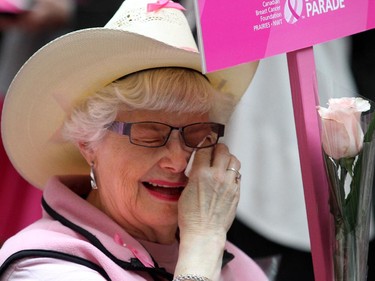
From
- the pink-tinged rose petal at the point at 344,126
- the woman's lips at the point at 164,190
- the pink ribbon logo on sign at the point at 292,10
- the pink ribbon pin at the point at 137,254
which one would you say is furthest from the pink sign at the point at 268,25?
the pink ribbon pin at the point at 137,254

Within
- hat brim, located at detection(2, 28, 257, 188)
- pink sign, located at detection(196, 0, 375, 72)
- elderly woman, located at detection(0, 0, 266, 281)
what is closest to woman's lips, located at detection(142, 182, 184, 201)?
elderly woman, located at detection(0, 0, 266, 281)

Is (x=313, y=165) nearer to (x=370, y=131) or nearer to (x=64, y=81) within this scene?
(x=370, y=131)

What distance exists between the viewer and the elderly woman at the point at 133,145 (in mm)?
2188

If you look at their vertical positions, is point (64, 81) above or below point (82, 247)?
above

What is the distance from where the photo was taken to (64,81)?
91.4 inches

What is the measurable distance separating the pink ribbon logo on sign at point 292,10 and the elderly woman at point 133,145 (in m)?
0.27

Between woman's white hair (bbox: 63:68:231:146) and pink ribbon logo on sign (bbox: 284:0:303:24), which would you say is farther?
woman's white hair (bbox: 63:68:231:146)

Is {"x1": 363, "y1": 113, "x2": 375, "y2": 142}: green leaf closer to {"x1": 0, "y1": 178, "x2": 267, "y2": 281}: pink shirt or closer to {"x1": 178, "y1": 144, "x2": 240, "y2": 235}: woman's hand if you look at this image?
{"x1": 178, "y1": 144, "x2": 240, "y2": 235}: woman's hand

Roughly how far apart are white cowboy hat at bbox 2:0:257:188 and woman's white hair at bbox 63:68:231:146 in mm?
23

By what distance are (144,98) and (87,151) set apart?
237mm

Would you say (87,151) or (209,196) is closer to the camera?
(209,196)

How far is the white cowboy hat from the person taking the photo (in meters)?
2.21

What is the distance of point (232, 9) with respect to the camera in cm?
201

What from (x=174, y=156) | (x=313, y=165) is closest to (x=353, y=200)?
(x=313, y=165)
